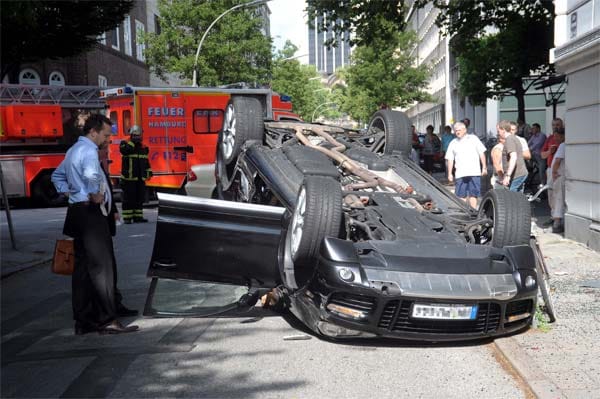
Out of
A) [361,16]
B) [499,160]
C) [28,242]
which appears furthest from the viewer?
[361,16]

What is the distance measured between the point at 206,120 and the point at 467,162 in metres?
7.67

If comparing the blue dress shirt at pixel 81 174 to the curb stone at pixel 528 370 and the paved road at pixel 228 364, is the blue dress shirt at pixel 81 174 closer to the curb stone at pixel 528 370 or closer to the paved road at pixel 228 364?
the paved road at pixel 228 364

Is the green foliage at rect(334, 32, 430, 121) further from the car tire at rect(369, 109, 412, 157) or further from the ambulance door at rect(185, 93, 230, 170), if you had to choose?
the car tire at rect(369, 109, 412, 157)

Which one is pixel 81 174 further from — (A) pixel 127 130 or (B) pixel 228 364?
(A) pixel 127 130

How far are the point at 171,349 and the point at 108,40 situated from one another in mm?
29709

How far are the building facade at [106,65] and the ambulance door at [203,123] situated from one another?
6.46 m

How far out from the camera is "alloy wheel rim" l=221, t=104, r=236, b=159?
26.0 ft

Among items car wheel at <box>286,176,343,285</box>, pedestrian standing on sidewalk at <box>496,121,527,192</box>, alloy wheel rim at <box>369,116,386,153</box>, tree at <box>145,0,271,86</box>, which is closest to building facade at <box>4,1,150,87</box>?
tree at <box>145,0,271,86</box>

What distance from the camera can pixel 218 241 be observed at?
18.6 feet

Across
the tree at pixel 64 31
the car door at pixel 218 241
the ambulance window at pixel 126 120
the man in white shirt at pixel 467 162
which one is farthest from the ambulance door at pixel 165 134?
the car door at pixel 218 241

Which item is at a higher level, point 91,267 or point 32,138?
point 32,138

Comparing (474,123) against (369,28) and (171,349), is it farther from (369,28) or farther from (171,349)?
(171,349)

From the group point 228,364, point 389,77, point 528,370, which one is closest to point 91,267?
point 228,364

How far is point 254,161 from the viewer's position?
704 centimetres
